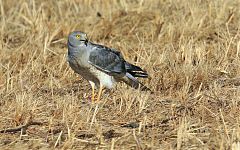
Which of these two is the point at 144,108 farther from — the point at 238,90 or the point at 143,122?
the point at 238,90

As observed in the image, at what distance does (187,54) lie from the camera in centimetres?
805

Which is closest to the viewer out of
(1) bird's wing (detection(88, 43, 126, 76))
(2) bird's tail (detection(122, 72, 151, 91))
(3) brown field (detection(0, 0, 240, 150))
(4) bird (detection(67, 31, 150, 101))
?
(3) brown field (detection(0, 0, 240, 150))

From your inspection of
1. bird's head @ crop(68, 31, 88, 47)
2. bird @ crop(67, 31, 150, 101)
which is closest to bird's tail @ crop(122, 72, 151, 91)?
bird @ crop(67, 31, 150, 101)

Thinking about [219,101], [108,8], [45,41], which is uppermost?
[108,8]

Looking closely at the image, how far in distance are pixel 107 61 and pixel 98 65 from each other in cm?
17

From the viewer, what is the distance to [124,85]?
7.86 metres

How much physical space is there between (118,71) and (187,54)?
969 millimetres

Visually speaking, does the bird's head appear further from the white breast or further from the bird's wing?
the white breast

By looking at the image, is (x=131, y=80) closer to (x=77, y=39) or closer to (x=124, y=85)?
(x=124, y=85)

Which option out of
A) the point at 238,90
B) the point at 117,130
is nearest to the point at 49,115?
the point at 117,130

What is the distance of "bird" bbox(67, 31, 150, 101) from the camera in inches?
289

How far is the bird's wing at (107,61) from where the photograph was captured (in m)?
7.44

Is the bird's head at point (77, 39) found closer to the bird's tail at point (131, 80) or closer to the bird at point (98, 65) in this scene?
the bird at point (98, 65)

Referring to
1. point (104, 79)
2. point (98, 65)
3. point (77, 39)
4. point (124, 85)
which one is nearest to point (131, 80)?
point (124, 85)
